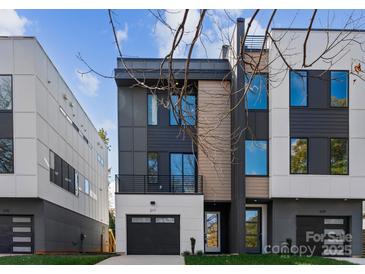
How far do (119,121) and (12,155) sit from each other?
14.1ft

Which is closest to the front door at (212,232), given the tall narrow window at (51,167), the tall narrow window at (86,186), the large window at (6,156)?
the tall narrow window at (51,167)

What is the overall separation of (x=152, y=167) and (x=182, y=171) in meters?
1.21

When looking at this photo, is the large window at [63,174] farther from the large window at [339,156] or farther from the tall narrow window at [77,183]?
the large window at [339,156]

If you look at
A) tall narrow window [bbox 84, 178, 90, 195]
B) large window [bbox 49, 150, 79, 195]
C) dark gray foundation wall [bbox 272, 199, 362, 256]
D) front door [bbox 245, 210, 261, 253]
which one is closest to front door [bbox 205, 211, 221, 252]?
front door [bbox 245, 210, 261, 253]

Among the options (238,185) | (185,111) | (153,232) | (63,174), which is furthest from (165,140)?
(185,111)

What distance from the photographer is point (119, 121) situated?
16.2m

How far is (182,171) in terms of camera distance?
1630 cm

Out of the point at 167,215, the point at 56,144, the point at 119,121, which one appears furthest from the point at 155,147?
the point at 56,144

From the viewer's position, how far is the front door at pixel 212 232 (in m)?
16.6

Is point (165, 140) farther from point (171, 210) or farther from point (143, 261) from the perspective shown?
point (143, 261)

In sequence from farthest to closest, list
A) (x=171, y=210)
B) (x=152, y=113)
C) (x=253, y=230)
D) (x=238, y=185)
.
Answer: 1. (x=152, y=113)
2. (x=253, y=230)
3. (x=171, y=210)
4. (x=238, y=185)

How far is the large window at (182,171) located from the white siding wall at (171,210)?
0.78 meters

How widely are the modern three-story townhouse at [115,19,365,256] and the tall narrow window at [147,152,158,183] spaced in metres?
0.04

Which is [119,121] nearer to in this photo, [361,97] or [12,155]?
[12,155]
